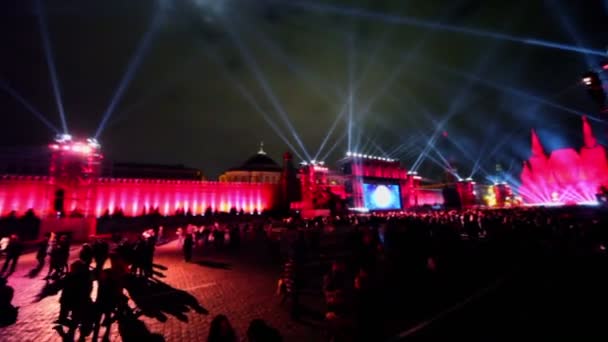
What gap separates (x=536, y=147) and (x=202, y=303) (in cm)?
8118

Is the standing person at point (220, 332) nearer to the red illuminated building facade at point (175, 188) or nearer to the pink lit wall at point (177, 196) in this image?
the red illuminated building facade at point (175, 188)

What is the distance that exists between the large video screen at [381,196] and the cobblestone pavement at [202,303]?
49325 mm

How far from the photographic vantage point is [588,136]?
49.2m

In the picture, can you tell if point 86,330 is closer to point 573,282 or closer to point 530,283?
point 530,283

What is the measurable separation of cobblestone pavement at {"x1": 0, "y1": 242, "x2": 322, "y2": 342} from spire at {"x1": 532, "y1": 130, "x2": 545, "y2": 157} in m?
76.1

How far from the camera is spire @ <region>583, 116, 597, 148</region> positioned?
4850 centimetres

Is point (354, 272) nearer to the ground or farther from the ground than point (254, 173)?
nearer to the ground

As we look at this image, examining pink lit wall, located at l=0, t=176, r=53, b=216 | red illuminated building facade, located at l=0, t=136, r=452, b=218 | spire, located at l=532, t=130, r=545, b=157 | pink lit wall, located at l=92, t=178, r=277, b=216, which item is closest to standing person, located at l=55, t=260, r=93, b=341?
red illuminated building facade, located at l=0, t=136, r=452, b=218

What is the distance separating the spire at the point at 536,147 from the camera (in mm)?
59634

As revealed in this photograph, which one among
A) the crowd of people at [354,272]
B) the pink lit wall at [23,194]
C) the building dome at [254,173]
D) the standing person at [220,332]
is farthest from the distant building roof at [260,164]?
the standing person at [220,332]

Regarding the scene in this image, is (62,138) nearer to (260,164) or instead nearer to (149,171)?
(149,171)

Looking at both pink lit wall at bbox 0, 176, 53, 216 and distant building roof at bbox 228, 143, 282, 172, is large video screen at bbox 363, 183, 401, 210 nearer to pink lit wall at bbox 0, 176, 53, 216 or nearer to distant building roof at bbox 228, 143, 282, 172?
distant building roof at bbox 228, 143, 282, 172

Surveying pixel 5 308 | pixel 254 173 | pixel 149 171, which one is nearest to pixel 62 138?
pixel 5 308

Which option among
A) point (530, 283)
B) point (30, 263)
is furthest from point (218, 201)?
point (530, 283)
